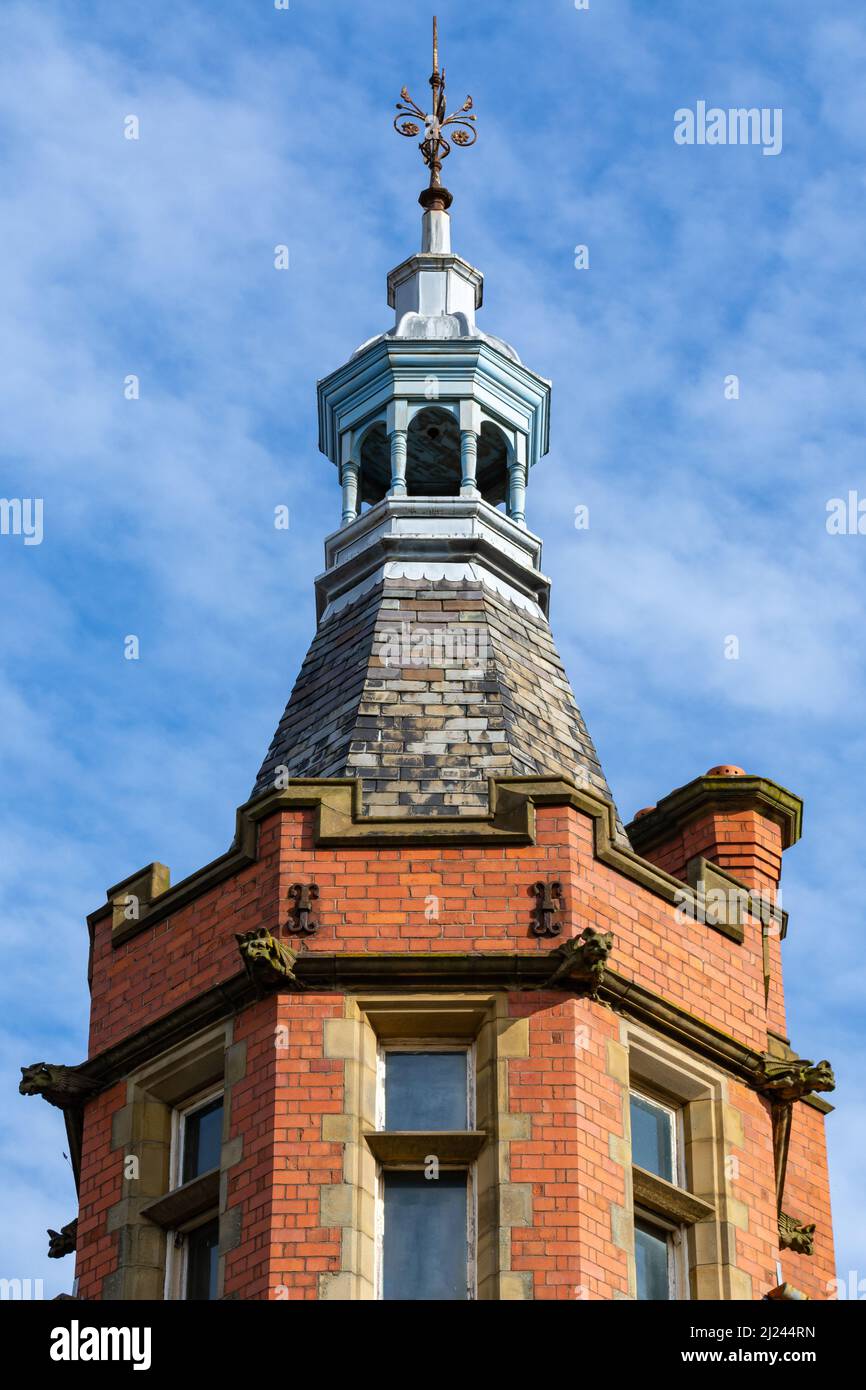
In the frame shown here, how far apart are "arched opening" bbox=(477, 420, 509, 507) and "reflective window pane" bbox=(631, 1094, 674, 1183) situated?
8.46m

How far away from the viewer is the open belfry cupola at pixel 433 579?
29.2 meters

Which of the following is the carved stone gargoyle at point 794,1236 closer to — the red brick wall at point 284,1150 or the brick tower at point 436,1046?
the brick tower at point 436,1046

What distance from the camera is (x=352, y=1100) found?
2580 cm

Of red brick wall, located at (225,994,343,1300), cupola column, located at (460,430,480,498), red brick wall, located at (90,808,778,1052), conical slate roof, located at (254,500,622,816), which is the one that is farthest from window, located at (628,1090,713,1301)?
cupola column, located at (460,430,480,498)

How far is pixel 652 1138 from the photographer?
89.5ft

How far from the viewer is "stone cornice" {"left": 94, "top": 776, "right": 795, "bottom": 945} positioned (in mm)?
27234

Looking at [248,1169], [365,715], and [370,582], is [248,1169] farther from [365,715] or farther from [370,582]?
[370,582]

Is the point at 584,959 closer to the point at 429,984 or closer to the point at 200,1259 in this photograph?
the point at 429,984

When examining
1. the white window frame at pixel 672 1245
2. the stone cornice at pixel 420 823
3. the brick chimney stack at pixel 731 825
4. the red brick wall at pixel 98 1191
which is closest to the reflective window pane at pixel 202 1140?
the red brick wall at pixel 98 1191

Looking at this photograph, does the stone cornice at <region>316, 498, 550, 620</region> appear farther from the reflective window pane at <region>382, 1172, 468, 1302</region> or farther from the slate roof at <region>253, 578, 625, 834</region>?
the reflective window pane at <region>382, 1172, 468, 1302</region>

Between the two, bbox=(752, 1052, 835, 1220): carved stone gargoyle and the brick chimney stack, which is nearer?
bbox=(752, 1052, 835, 1220): carved stone gargoyle

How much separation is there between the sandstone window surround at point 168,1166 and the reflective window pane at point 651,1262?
3.22 meters
